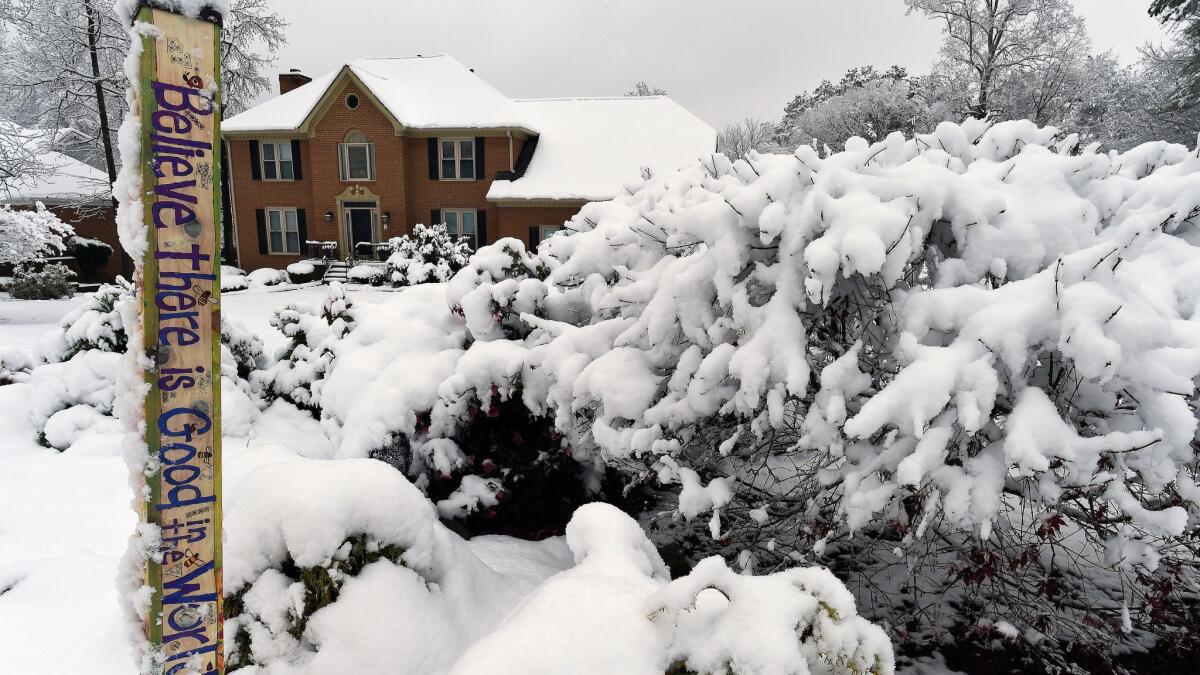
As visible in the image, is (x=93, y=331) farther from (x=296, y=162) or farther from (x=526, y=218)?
(x=296, y=162)

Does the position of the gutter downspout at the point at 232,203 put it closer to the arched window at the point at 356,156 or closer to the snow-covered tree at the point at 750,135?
the arched window at the point at 356,156

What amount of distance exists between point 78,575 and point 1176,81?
2882 centimetres

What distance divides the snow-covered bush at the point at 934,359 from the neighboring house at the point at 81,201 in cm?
2772

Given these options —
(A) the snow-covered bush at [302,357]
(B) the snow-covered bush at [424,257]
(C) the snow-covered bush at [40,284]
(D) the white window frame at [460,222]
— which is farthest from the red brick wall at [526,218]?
(A) the snow-covered bush at [302,357]

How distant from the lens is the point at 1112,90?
2558 cm

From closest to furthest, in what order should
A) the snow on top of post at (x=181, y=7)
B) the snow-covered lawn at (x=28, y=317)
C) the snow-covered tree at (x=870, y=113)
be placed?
the snow on top of post at (x=181, y=7) < the snow-covered lawn at (x=28, y=317) < the snow-covered tree at (x=870, y=113)

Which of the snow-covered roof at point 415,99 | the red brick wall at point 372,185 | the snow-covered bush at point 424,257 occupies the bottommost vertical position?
the snow-covered bush at point 424,257

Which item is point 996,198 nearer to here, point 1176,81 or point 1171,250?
point 1171,250

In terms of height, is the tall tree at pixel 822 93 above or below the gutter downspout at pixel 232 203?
above

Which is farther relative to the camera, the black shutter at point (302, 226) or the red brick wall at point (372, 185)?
the black shutter at point (302, 226)

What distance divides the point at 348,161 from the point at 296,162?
205 centimetres

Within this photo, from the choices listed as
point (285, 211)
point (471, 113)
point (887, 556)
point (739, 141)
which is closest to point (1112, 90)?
point (739, 141)

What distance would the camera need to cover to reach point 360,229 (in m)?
22.6

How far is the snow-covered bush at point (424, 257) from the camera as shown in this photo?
722 inches
